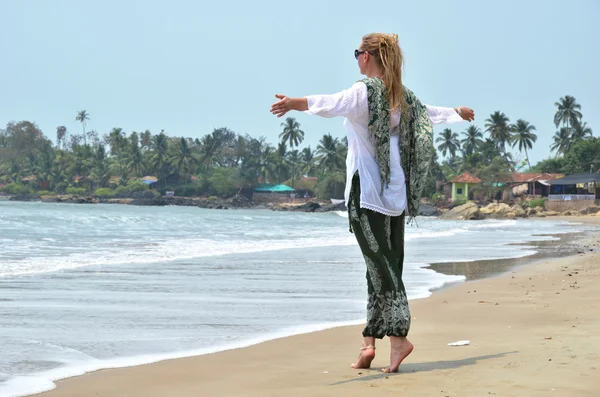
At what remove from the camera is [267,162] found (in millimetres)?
115062

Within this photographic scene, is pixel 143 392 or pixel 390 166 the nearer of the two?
pixel 143 392

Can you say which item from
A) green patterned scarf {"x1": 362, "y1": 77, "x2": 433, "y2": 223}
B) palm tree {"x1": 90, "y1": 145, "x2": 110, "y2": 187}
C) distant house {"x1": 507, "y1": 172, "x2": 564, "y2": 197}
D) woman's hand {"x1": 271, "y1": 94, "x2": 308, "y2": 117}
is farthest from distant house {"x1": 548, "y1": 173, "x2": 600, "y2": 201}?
woman's hand {"x1": 271, "y1": 94, "x2": 308, "y2": 117}

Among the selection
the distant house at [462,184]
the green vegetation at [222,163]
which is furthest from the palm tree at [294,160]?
the distant house at [462,184]

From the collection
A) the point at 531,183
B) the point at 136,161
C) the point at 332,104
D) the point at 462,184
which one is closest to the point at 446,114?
the point at 332,104

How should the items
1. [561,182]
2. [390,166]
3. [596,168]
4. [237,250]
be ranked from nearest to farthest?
1. [390,166]
2. [237,250]
3. [561,182]
4. [596,168]

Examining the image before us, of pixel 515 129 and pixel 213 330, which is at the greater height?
pixel 515 129

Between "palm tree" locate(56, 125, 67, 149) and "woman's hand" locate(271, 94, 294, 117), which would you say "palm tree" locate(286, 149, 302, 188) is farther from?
"woman's hand" locate(271, 94, 294, 117)

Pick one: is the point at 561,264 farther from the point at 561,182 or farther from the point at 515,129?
the point at 515,129

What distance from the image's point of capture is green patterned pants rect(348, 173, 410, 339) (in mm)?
4199

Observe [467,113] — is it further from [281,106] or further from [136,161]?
[136,161]

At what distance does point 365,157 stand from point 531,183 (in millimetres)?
80166

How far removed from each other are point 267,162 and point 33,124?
54.9 m

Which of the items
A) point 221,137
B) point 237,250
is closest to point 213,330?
point 237,250

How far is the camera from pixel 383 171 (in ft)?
13.7
